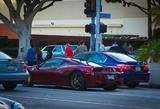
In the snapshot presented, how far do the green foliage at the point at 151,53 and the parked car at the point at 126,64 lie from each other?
1.45 m

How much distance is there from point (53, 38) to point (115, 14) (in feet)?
32.4

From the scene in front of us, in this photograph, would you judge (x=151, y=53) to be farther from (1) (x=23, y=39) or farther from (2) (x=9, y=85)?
(1) (x=23, y=39)

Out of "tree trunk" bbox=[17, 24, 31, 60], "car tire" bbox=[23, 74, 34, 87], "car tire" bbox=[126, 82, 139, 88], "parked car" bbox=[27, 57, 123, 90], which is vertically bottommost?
"car tire" bbox=[126, 82, 139, 88]

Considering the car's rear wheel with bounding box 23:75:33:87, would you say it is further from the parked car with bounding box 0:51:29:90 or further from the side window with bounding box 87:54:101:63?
the side window with bounding box 87:54:101:63

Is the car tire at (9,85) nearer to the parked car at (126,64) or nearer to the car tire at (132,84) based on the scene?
the parked car at (126,64)

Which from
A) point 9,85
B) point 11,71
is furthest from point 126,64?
point 11,71

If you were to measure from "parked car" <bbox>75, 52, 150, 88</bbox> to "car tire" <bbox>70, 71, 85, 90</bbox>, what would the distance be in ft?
6.87

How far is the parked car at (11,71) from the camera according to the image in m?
16.4

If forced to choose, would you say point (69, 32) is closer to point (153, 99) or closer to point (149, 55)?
point (149, 55)

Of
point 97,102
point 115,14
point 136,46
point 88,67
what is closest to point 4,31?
point 115,14

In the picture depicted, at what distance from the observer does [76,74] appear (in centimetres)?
1761

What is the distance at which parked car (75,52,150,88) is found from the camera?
19328 millimetres

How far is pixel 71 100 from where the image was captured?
13516mm

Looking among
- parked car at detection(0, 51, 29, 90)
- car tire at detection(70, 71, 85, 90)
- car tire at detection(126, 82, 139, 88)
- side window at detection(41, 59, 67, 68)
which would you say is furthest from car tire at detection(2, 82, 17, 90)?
car tire at detection(126, 82, 139, 88)
